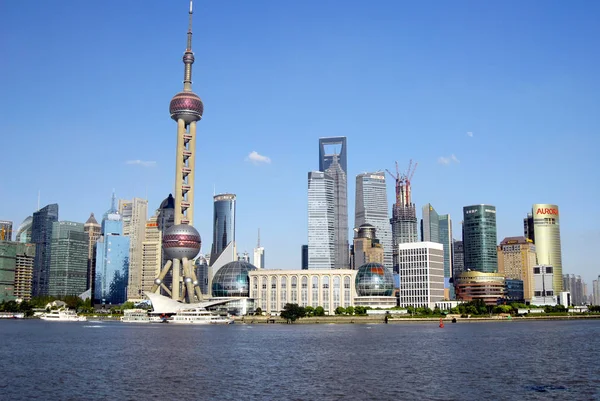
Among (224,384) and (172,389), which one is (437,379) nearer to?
(224,384)

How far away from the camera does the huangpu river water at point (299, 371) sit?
7350 cm

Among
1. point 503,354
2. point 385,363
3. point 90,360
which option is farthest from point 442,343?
point 90,360

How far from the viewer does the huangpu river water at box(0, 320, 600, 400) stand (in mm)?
73500

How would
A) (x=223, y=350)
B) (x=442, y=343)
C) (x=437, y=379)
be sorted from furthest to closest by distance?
(x=442, y=343), (x=223, y=350), (x=437, y=379)

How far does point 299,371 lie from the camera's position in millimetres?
92750

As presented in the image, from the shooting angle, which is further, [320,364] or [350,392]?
[320,364]

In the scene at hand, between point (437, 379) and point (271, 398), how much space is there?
80.0 feet

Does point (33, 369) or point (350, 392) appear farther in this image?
point (33, 369)

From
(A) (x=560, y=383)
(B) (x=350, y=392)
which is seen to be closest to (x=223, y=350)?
(B) (x=350, y=392)

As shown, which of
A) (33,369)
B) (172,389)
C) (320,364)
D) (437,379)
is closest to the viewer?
(172,389)

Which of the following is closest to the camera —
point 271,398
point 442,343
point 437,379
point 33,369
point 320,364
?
point 271,398

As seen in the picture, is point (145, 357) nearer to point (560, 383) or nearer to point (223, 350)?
point (223, 350)

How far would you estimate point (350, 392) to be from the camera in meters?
74.3

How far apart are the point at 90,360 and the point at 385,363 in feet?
151
